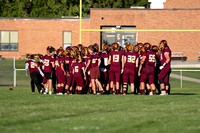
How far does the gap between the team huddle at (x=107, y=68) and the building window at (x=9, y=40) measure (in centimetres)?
2779

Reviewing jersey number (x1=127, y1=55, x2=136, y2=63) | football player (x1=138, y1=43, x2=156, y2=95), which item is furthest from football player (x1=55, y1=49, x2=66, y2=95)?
football player (x1=138, y1=43, x2=156, y2=95)

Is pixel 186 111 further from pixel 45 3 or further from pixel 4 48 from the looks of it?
pixel 45 3

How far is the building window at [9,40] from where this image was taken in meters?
43.7

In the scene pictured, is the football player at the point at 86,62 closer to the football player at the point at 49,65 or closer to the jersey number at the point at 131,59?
the football player at the point at 49,65

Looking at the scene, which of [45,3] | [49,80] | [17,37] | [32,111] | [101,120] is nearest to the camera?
[101,120]

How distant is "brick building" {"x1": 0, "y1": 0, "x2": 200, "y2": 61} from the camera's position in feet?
132

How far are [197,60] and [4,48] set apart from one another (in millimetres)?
17930

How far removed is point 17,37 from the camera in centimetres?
4369

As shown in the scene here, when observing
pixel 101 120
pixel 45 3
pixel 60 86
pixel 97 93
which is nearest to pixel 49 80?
pixel 60 86

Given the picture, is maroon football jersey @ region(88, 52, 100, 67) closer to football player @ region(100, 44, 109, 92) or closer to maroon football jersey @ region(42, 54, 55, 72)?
football player @ region(100, 44, 109, 92)

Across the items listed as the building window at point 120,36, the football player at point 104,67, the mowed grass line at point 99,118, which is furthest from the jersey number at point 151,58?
the building window at point 120,36

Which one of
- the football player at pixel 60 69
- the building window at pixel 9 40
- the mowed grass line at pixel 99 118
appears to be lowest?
the mowed grass line at pixel 99 118

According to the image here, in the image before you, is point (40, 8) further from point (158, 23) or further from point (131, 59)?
point (131, 59)

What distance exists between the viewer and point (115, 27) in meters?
40.5
